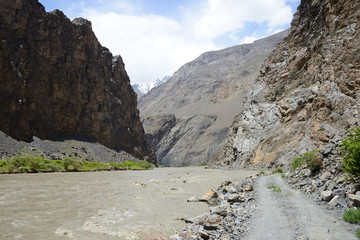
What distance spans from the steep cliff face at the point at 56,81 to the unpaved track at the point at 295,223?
80.9 meters

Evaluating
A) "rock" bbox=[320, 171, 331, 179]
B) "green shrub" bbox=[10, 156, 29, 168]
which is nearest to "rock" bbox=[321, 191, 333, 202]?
"rock" bbox=[320, 171, 331, 179]

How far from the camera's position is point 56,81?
93.3 m

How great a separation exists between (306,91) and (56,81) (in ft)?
266

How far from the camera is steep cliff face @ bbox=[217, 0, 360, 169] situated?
138 ft

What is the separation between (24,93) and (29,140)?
1597 cm

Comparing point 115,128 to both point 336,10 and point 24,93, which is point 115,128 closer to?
point 24,93

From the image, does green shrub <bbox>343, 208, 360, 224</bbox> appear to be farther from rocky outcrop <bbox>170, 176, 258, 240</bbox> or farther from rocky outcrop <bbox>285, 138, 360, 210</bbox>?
rocky outcrop <bbox>170, 176, 258, 240</bbox>

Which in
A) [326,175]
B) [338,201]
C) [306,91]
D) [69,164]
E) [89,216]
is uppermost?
[306,91]

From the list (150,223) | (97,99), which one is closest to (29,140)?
(97,99)

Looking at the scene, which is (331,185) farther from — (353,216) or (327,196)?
(353,216)

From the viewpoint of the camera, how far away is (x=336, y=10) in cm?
4950

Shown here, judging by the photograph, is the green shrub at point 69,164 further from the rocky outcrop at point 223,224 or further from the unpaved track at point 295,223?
the unpaved track at point 295,223

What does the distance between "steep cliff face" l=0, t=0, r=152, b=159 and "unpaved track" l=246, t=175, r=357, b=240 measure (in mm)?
80890

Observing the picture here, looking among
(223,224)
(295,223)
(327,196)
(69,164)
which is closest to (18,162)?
(69,164)
